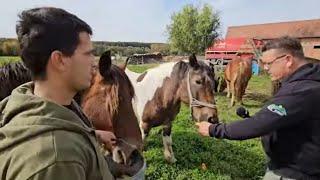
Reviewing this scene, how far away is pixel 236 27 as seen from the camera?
5356 centimetres

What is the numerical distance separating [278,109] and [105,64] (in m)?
1.41

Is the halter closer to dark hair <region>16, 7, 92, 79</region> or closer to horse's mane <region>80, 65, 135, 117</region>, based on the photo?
horse's mane <region>80, 65, 135, 117</region>

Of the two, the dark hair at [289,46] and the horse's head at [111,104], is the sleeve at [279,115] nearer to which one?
the dark hair at [289,46]

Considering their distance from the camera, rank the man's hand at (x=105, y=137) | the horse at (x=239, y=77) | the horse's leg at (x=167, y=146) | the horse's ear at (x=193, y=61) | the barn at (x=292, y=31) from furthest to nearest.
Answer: the barn at (x=292, y=31) → the horse at (x=239, y=77) → the horse's leg at (x=167, y=146) → the horse's ear at (x=193, y=61) → the man's hand at (x=105, y=137)

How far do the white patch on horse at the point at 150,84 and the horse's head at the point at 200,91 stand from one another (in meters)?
0.42

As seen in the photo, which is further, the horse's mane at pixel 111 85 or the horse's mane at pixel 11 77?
the horse's mane at pixel 11 77

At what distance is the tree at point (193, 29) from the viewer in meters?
34.2

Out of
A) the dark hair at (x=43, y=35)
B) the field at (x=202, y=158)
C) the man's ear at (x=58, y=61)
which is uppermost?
the dark hair at (x=43, y=35)

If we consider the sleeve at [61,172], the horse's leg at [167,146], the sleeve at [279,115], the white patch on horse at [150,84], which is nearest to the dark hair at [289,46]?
the sleeve at [279,115]

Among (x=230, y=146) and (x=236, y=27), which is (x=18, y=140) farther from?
(x=236, y=27)

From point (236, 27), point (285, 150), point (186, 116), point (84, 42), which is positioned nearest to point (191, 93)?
point (285, 150)

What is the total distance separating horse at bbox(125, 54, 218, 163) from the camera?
5.01m

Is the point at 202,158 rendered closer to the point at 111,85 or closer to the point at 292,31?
the point at 111,85

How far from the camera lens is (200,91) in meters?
5.02
